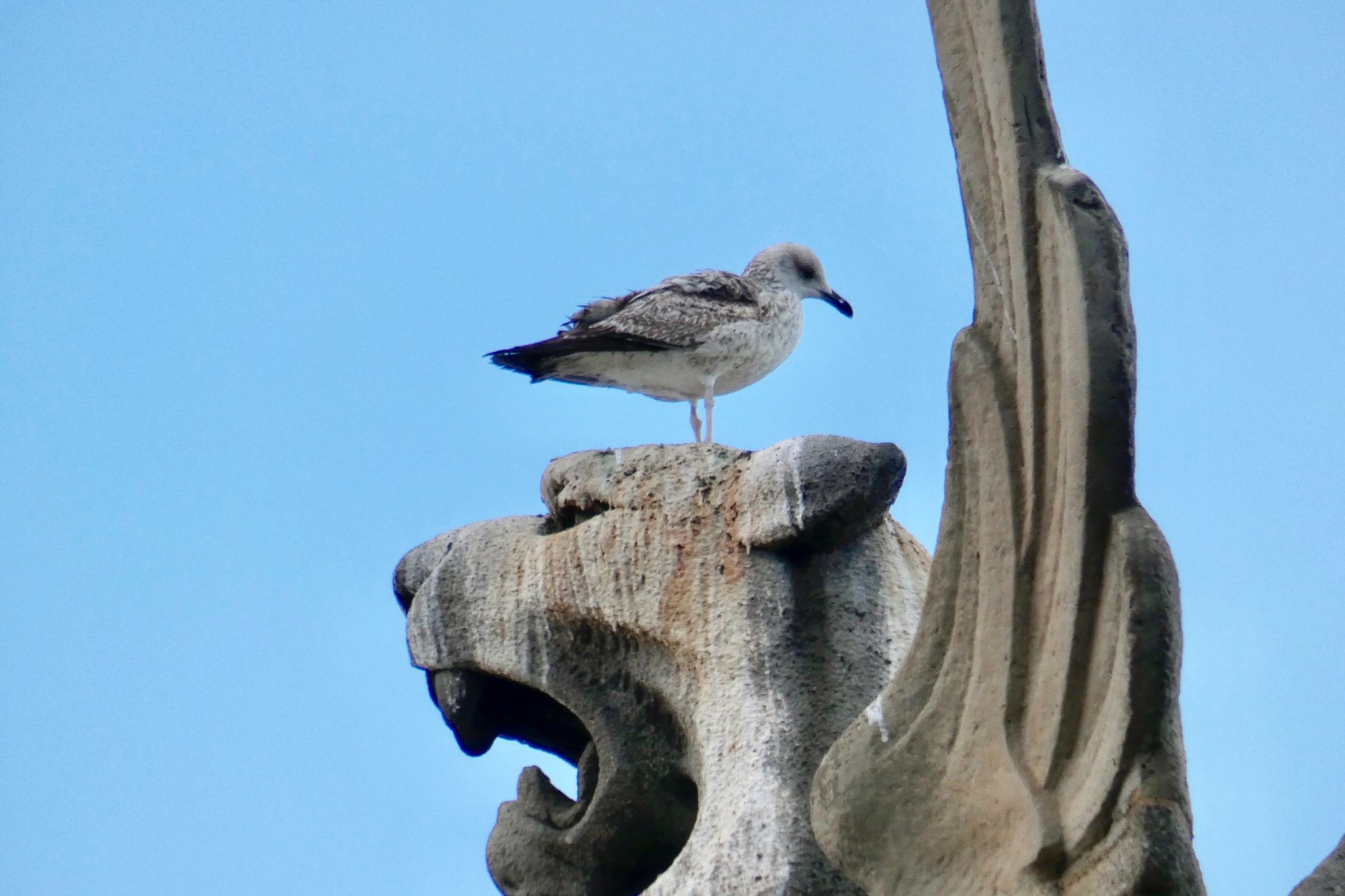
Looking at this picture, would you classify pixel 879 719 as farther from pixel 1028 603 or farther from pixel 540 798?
pixel 540 798

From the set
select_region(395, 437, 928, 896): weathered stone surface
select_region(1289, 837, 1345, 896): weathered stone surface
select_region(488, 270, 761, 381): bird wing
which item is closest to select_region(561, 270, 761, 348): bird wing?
select_region(488, 270, 761, 381): bird wing

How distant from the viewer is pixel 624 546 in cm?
441

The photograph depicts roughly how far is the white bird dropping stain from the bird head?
20.4 ft

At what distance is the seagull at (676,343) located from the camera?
8461 mm

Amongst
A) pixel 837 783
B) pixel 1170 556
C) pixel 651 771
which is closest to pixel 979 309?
pixel 1170 556

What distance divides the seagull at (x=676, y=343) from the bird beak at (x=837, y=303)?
652 millimetres

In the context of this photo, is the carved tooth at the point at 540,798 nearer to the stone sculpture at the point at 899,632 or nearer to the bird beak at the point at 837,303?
the stone sculpture at the point at 899,632

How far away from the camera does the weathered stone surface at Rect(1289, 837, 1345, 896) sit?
2.80 meters

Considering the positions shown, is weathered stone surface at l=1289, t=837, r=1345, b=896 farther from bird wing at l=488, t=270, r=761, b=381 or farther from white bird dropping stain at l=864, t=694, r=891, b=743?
bird wing at l=488, t=270, r=761, b=381

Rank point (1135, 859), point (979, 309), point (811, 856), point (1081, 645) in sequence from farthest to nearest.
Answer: point (811, 856), point (979, 309), point (1081, 645), point (1135, 859)

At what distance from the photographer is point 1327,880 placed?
111 inches

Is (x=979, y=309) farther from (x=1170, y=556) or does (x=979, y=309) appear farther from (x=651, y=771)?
Answer: (x=651, y=771)

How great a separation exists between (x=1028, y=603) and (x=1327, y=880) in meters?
0.58

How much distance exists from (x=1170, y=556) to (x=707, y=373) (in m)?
5.85
